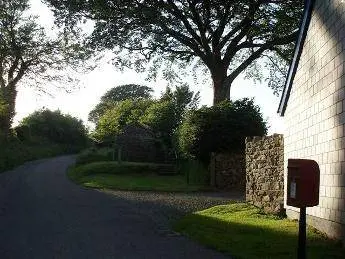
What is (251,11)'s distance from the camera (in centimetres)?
2905

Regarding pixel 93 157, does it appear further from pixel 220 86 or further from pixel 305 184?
pixel 305 184

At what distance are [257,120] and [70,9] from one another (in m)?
11.8

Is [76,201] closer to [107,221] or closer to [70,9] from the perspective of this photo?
[107,221]

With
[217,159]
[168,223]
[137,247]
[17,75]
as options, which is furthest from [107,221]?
[17,75]

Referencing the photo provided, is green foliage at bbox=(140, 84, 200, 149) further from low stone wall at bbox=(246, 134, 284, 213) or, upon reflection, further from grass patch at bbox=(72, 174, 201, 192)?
low stone wall at bbox=(246, 134, 284, 213)

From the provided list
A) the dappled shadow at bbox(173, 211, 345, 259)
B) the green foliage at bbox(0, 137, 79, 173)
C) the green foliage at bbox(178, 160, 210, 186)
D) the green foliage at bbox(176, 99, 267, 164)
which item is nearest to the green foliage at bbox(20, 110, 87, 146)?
the green foliage at bbox(0, 137, 79, 173)

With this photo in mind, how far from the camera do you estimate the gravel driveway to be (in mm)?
9016

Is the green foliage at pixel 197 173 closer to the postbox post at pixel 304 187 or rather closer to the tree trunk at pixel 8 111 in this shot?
the tree trunk at pixel 8 111

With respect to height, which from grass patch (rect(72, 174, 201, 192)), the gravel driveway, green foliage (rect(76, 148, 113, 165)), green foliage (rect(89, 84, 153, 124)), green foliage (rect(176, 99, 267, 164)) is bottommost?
the gravel driveway

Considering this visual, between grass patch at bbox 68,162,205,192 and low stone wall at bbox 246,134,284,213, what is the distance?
855cm

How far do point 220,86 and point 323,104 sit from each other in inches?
832

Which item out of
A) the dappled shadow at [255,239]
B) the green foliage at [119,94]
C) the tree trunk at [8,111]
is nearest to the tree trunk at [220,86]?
the tree trunk at [8,111]

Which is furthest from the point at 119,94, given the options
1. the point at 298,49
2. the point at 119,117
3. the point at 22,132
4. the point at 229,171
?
Result: the point at 298,49

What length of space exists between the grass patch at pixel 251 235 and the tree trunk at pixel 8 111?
30.3 meters
